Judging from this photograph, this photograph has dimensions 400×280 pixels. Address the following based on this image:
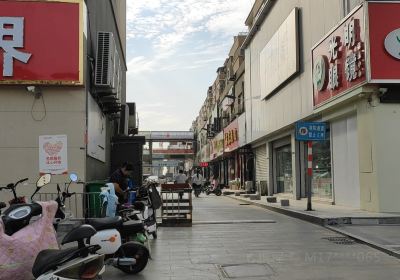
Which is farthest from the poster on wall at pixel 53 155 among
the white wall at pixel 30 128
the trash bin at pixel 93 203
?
the trash bin at pixel 93 203

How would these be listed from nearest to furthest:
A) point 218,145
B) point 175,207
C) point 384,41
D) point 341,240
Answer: point 341,240 < point 384,41 < point 175,207 < point 218,145

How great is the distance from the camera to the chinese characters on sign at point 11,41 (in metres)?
12.6

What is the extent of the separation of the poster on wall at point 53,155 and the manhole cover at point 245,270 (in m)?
6.11

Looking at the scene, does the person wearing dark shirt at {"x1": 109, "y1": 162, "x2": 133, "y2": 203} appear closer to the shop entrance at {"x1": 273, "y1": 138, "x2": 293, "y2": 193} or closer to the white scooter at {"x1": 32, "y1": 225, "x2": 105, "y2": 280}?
the white scooter at {"x1": 32, "y1": 225, "x2": 105, "y2": 280}

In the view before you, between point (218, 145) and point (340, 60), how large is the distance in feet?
128

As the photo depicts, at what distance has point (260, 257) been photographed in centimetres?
901

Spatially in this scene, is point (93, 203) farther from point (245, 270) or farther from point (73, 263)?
point (73, 263)

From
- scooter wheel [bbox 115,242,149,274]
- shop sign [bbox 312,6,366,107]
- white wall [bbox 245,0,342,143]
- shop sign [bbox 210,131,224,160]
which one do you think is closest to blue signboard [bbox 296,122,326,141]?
shop sign [bbox 312,6,366,107]

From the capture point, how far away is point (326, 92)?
1770 cm

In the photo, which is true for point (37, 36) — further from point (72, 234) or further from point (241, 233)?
point (72, 234)

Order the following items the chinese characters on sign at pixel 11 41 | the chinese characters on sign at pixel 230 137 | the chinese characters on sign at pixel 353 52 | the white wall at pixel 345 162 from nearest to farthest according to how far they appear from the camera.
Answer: the chinese characters on sign at pixel 11 41
the chinese characters on sign at pixel 353 52
the white wall at pixel 345 162
the chinese characters on sign at pixel 230 137

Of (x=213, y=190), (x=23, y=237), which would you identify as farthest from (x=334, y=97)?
(x=213, y=190)

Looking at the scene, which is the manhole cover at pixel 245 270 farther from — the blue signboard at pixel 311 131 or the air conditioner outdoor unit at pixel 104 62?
the blue signboard at pixel 311 131

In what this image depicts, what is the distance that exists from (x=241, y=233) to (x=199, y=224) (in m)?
2.38
